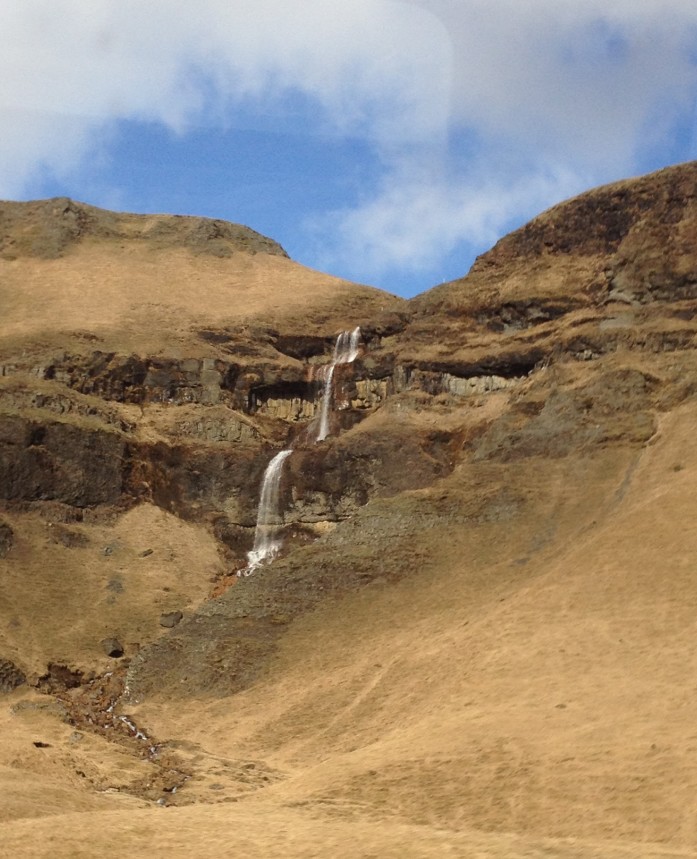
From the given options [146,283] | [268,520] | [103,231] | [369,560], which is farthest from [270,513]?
[103,231]

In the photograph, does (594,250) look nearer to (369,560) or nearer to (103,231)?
(369,560)

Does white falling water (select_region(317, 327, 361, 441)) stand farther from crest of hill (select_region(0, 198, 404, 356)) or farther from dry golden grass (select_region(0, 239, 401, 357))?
dry golden grass (select_region(0, 239, 401, 357))

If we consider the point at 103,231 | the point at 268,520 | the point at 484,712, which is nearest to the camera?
the point at 484,712

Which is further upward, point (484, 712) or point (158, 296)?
point (158, 296)

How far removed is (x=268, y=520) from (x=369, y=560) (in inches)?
531

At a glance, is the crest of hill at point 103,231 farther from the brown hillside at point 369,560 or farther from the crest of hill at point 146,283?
the brown hillside at point 369,560

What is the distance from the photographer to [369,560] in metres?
44.2

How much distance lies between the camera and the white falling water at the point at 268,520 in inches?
2162

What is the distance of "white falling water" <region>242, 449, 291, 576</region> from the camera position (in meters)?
54.9

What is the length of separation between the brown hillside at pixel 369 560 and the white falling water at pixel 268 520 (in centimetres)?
57

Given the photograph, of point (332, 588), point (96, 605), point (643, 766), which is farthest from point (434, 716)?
point (96, 605)

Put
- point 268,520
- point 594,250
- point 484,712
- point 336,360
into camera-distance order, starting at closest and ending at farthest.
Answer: point 484,712
point 268,520
point 594,250
point 336,360

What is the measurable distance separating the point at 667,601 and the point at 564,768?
36.1 ft

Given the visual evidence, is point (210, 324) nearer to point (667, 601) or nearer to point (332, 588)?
point (332, 588)
